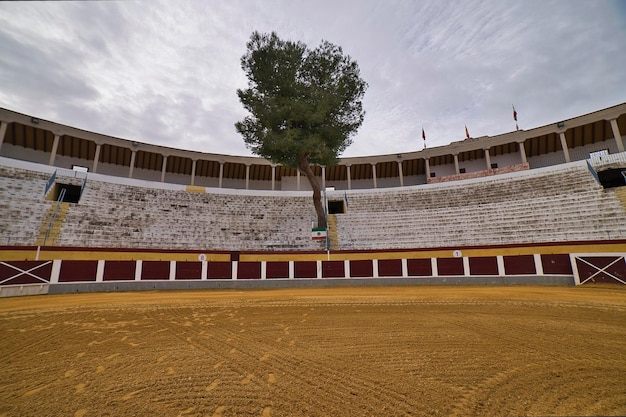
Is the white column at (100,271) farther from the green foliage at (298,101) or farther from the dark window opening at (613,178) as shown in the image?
the dark window opening at (613,178)

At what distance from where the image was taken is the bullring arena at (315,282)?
10.8 ft

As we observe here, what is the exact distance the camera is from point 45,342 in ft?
17.2

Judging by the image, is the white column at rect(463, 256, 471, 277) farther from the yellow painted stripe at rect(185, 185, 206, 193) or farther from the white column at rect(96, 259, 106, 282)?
the yellow painted stripe at rect(185, 185, 206, 193)

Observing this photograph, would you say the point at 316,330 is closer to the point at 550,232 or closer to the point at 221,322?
the point at 221,322

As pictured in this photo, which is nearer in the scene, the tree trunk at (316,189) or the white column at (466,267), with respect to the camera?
the white column at (466,267)

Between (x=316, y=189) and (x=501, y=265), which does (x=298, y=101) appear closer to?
(x=316, y=189)

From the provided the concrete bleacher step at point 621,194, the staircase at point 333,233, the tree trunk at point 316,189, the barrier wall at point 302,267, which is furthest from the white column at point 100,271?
the concrete bleacher step at point 621,194

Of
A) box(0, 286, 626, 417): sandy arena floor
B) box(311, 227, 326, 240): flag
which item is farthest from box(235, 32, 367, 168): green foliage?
box(0, 286, 626, 417): sandy arena floor

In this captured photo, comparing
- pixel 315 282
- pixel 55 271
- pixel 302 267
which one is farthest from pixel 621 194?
pixel 55 271

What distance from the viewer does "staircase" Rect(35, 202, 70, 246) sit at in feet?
48.4

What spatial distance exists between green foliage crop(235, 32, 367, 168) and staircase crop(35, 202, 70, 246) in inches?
472

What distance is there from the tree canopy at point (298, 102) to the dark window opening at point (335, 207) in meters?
6.04

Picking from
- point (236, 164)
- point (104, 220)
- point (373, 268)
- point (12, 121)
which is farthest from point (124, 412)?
point (236, 164)

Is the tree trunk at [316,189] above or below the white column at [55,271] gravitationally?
above
